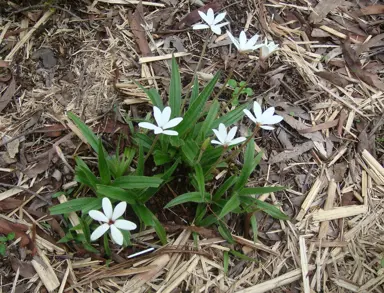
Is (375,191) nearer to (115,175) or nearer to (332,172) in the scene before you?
(332,172)

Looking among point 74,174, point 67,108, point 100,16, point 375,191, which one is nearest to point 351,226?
point 375,191

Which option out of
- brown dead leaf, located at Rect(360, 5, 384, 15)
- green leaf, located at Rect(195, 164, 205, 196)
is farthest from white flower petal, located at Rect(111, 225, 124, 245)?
brown dead leaf, located at Rect(360, 5, 384, 15)

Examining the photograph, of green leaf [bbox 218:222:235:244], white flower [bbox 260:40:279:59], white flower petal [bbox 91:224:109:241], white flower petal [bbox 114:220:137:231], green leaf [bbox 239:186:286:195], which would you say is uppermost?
white flower [bbox 260:40:279:59]

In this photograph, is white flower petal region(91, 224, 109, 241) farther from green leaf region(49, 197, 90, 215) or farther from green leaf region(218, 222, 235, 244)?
green leaf region(218, 222, 235, 244)

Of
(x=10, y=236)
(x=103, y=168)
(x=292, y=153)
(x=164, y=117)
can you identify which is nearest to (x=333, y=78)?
(x=292, y=153)

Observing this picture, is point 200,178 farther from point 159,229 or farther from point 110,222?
point 110,222

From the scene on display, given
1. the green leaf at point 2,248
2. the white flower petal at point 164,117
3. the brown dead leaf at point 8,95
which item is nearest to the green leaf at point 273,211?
the white flower petal at point 164,117
